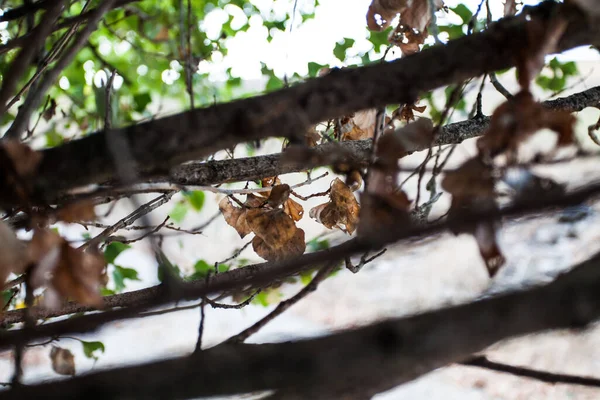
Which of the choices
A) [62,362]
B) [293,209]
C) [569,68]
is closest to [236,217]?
[293,209]

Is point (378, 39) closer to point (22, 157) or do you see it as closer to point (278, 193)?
point (278, 193)

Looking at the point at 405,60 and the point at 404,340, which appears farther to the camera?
the point at 405,60

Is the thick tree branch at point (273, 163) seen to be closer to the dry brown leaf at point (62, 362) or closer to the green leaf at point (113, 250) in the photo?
the dry brown leaf at point (62, 362)

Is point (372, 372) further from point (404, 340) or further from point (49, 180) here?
point (49, 180)

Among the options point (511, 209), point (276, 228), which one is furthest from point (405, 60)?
point (276, 228)

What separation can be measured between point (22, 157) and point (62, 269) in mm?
90

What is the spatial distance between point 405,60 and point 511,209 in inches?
5.6

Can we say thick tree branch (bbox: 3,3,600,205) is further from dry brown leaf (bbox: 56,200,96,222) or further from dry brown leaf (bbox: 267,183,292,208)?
dry brown leaf (bbox: 267,183,292,208)

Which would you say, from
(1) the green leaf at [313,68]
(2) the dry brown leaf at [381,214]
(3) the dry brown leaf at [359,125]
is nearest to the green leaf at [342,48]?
(1) the green leaf at [313,68]

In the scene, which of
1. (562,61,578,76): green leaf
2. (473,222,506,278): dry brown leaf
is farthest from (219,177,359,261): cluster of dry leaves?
(562,61,578,76): green leaf

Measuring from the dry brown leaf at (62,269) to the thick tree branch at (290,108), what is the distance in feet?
0.12

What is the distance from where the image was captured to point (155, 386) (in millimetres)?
290

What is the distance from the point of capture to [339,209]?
0.82 meters

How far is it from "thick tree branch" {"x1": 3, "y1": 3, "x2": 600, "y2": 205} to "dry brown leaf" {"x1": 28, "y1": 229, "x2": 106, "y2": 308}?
37 mm
